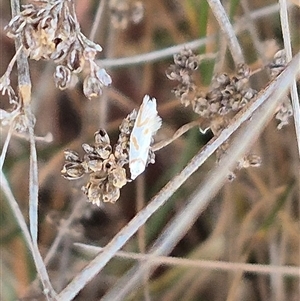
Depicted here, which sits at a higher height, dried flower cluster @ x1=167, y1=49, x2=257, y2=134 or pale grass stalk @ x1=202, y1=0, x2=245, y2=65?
pale grass stalk @ x1=202, y1=0, x2=245, y2=65

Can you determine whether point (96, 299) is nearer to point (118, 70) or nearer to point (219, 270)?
point (219, 270)

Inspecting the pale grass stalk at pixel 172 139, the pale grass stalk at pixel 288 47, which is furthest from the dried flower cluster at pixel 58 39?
the pale grass stalk at pixel 288 47

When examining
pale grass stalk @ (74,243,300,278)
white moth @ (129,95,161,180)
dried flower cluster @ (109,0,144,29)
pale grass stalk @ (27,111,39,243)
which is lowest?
pale grass stalk @ (74,243,300,278)

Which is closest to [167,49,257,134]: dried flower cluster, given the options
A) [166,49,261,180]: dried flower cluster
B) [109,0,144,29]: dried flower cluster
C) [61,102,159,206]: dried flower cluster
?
[166,49,261,180]: dried flower cluster

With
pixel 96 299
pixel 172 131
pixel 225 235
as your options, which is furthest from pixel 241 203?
pixel 96 299

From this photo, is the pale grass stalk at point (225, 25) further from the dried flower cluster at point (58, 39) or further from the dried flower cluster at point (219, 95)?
the dried flower cluster at point (58, 39)

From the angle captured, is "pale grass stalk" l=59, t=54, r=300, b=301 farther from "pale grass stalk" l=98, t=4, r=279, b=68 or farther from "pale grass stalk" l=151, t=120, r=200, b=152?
"pale grass stalk" l=98, t=4, r=279, b=68

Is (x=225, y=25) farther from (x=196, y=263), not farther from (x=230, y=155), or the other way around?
(x=196, y=263)
